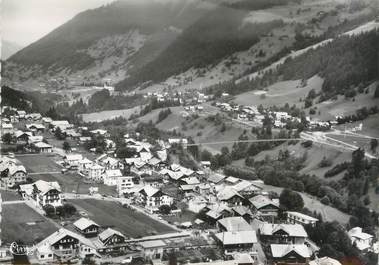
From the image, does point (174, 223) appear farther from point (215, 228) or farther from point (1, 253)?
point (1, 253)

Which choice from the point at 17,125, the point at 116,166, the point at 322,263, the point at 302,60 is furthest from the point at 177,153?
the point at 302,60

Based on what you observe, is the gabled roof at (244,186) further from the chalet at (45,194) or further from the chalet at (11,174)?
the chalet at (11,174)

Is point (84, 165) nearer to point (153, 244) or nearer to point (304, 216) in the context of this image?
point (153, 244)

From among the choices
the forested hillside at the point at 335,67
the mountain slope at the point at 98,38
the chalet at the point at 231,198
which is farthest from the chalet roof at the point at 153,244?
the forested hillside at the point at 335,67

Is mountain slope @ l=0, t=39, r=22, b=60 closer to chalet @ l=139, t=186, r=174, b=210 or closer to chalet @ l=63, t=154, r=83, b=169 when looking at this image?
chalet @ l=63, t=154, r=83, b=169

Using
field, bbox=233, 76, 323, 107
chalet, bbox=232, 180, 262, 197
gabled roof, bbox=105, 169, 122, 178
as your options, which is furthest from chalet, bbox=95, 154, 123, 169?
field, bbox=233, 76, 323, 107

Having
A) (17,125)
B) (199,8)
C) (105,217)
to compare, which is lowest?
(105,217)

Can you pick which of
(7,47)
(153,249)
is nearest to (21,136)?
(7,47)
